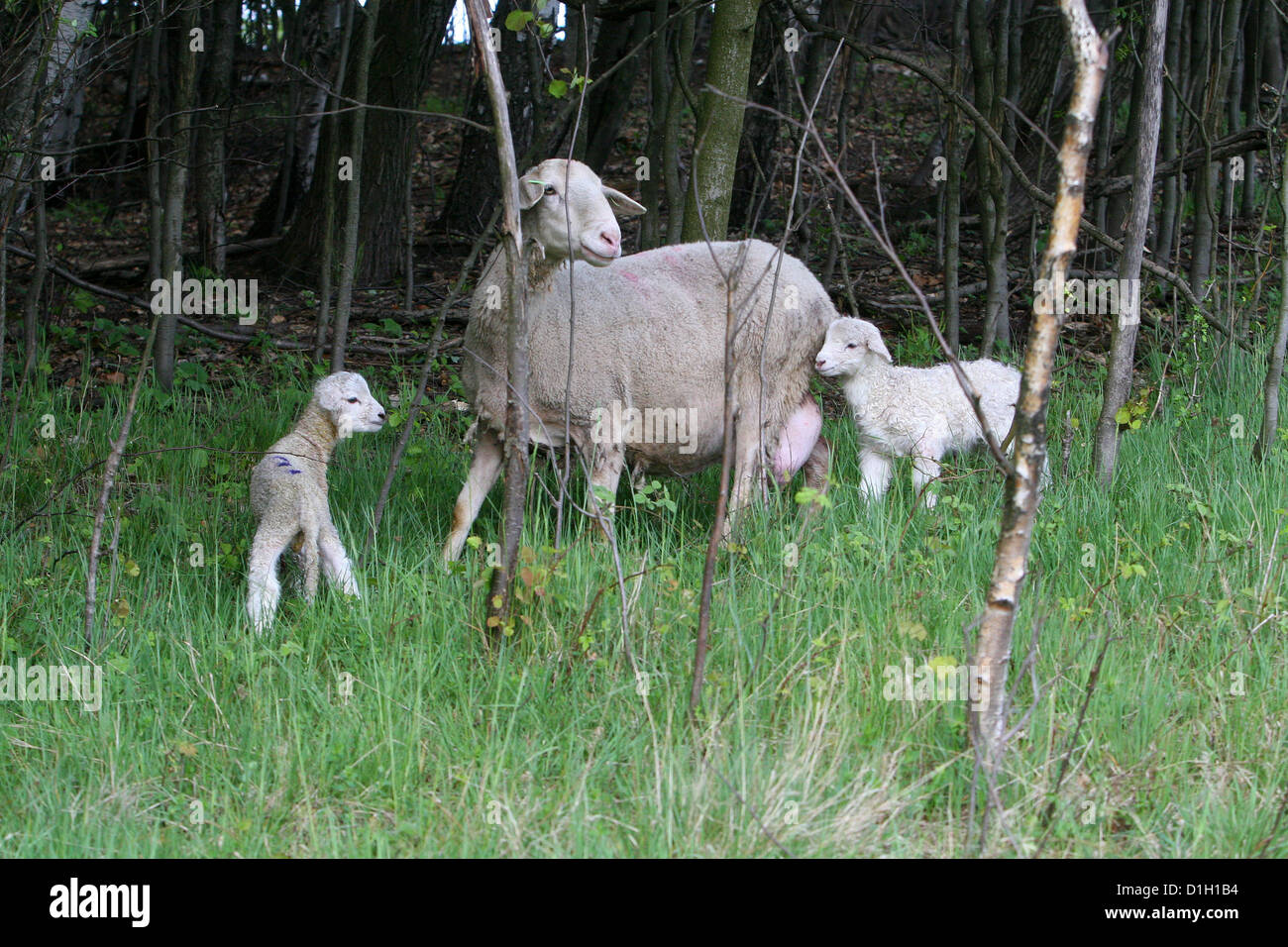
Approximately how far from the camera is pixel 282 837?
3.04 m

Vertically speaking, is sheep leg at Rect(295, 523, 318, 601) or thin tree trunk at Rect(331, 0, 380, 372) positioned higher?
thin tree trunk at Rect(331, 0, 380, 372)

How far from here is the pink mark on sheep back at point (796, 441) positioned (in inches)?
217

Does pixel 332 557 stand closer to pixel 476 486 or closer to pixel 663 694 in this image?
pixel 476 486

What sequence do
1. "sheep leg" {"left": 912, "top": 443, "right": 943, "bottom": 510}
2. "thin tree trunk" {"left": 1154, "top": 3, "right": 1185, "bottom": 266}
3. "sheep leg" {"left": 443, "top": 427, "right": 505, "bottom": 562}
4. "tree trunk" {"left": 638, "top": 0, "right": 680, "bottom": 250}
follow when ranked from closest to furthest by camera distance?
"sheep leg" {"left": 443, "top": 427, "right": 505, "bottom": 562} → "sheep leg" {"left": 912, "top": 443, "right": 943, "bottom": 510} → "tree trunk" {"left": 638, "top": 0, "right": 680, "bottom": 250} → "thin tree trunk" {"left": 1154, "top": 3, "right": 1185, "bottom": 266}

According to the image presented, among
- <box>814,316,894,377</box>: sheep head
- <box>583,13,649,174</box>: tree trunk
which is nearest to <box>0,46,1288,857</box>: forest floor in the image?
<box>814,316,894,377</box>: sheep head

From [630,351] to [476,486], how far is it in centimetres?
84

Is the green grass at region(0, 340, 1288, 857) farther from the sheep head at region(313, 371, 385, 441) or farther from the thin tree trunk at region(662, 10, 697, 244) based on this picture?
the thin tree trunk at region(662, 10, 697, 244)

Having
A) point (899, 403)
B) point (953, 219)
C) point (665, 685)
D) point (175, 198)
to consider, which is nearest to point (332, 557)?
point (665, 685)

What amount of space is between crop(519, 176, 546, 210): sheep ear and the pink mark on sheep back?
1600 mm

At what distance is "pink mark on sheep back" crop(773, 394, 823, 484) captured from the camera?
18.1 feet

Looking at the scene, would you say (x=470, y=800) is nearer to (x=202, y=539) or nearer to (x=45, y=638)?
(x=45, y=638)

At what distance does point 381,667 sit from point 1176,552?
9.36ft

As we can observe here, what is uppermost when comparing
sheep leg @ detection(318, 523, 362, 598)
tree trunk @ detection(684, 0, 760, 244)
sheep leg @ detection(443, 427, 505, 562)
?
tree trunk @ detection(684, 0, 760, 244)
